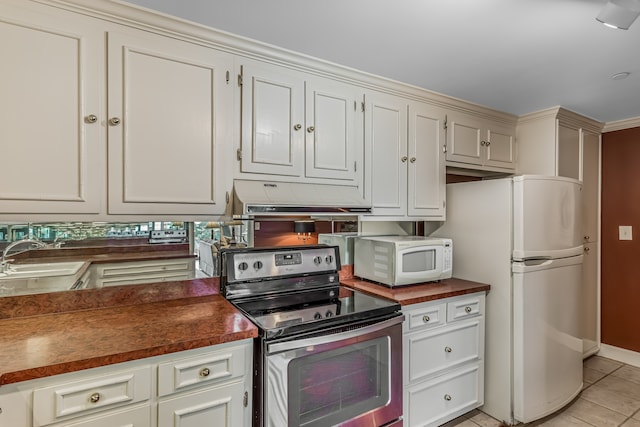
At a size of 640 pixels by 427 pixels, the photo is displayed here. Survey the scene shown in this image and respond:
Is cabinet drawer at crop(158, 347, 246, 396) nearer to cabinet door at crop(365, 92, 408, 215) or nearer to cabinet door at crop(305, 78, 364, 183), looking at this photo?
cabinet door at crop(305, 78, 364, 183)

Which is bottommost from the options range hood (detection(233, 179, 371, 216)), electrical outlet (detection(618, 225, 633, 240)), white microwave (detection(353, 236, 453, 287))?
white microwave (detection(353, 236, 453, 287))

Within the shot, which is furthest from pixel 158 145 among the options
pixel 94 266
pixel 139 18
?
pixel 94 266

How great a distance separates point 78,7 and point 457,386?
286cm

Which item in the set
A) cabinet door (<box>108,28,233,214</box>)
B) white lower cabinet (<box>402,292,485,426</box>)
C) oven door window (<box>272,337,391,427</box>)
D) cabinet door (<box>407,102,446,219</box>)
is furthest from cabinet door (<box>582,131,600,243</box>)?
cabinet door (<box>108,28,233,214</box>)

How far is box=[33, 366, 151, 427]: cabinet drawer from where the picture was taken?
1082 millimetres

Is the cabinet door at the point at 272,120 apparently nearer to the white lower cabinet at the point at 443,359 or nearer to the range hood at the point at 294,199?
the range hood at the point at 294,199

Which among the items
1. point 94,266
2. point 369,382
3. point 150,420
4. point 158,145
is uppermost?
point 158,145

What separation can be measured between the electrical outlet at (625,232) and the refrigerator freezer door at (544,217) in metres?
1.20

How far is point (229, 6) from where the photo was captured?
1.46 m

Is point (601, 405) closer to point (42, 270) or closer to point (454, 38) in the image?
point (454, 38)

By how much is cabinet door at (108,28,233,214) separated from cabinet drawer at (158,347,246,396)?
69cm

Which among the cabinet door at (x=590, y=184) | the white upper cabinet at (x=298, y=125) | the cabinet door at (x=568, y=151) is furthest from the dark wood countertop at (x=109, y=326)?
the cabinet door at (x=590, y=184)

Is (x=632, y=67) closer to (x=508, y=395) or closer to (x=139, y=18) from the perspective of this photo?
(x=508, y=395)

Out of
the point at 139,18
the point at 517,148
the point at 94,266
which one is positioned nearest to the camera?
the point at 139,18
